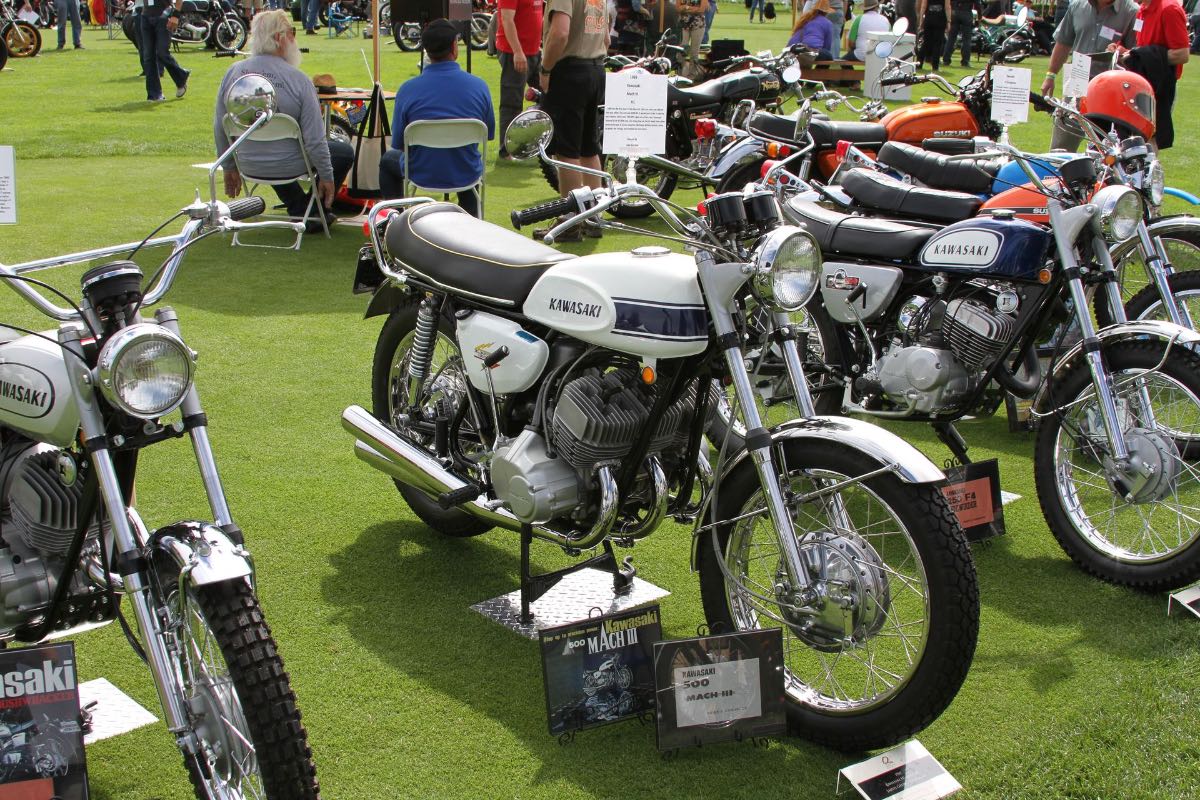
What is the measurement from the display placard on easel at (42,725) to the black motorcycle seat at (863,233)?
9.35 feet

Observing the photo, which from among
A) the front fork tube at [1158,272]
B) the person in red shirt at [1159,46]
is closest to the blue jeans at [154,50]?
the person in red shirt at [1159,46]

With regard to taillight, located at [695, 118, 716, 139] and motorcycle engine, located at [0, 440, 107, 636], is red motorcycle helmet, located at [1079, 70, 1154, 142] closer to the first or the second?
taillight, located at [695, 118, 716, 139]

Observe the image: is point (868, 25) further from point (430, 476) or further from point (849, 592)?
point (849, 592)

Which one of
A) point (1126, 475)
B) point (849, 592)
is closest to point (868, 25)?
point (1126, 475)

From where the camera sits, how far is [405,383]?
3.75m

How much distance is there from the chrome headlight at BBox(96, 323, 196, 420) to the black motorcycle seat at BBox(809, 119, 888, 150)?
5.46 metres

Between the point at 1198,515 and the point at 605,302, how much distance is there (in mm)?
2320

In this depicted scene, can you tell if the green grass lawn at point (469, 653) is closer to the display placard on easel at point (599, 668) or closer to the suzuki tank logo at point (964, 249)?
the display placard on easel at point (599, 668)

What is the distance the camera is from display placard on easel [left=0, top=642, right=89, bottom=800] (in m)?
2.29

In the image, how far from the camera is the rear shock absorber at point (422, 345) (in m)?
3.46

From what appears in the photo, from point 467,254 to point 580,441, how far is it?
0.69 meters

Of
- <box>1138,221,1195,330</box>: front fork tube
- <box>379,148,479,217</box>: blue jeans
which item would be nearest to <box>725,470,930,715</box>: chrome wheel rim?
<box>1138,221,1195,330</box>: front fork tube

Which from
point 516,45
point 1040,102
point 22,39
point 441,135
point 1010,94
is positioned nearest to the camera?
point 1040,102

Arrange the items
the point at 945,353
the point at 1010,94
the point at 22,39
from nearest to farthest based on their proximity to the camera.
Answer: the point at 945,353 → the point at 1010,94 → the point at 22,39
